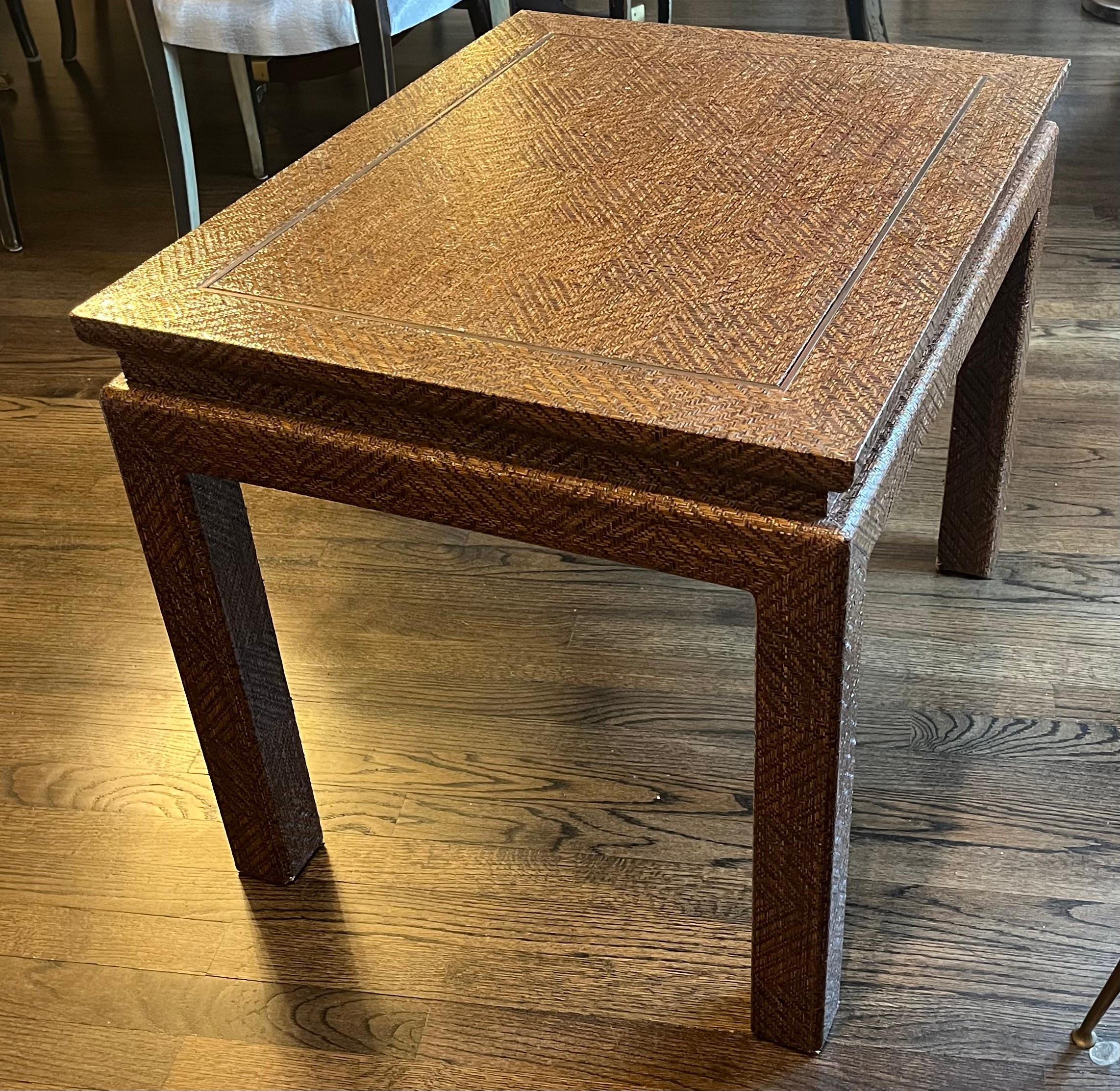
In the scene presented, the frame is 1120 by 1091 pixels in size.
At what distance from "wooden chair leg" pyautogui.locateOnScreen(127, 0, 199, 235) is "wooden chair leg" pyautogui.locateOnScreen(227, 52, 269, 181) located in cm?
29

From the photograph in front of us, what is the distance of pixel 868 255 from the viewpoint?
0.90 meters

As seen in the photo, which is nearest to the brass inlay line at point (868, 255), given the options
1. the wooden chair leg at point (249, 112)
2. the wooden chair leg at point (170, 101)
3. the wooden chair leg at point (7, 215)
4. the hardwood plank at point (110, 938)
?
the hardwood plank at point (110, 938)

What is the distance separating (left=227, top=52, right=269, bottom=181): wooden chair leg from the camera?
2389 mm

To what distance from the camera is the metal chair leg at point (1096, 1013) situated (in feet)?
3.11

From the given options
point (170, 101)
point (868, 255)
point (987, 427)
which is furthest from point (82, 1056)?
point (170, 101)

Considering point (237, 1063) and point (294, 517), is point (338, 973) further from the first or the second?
point (294, 517)

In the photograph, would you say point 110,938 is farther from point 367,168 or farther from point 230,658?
point 367,168

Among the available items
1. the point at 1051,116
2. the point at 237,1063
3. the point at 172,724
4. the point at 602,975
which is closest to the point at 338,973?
the point at 237,1063

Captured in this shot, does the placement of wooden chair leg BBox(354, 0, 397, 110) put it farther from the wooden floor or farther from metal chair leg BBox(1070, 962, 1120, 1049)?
metal chair leg BBox(1070, 962, 1120, 1049)

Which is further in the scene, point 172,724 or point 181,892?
point 172,724

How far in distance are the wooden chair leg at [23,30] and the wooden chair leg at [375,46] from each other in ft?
4.55

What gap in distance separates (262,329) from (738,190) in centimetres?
39

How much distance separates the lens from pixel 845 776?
0.87 meters

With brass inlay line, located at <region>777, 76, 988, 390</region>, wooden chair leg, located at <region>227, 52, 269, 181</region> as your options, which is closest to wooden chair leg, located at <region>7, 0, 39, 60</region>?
wooden chair leg, located at <region>227, 52, 269, 181</region>
